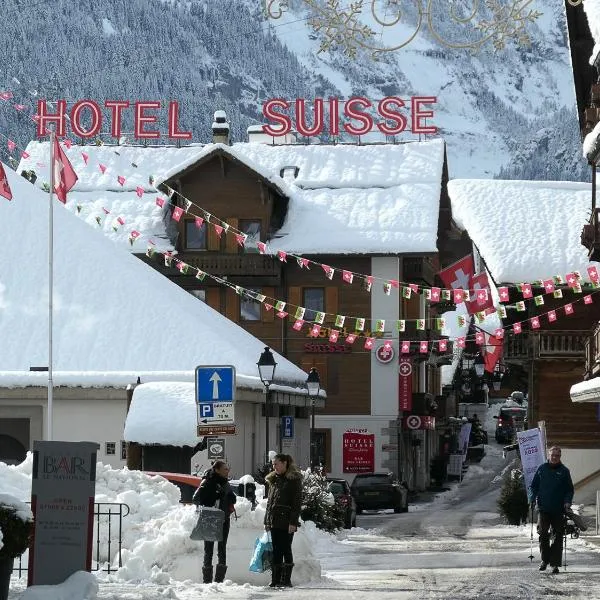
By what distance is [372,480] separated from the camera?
1982 inches

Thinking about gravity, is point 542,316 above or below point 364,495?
above

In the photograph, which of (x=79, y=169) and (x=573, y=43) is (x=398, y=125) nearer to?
(x=79, y=169)

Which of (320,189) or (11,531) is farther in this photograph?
(320,189)

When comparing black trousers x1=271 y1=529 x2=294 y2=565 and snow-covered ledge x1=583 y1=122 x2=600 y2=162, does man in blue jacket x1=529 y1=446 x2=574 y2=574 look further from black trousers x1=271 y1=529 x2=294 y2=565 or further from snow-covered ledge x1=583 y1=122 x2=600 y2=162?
snow-covered ledge x1=583 y1=122 x2=600 y2=162

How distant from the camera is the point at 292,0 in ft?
56.1

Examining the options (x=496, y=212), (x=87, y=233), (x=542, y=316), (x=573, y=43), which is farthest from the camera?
(x=496, y=212)

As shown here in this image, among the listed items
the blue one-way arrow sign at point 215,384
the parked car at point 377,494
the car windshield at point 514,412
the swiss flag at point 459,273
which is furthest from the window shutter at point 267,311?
the car windshield at point 514,412

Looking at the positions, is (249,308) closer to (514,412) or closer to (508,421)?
(508,421)

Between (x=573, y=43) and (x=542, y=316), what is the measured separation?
586 inches

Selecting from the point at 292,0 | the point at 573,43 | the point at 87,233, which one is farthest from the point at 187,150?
the point at 292,0

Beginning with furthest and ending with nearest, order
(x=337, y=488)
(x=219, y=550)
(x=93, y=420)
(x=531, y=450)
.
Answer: (x=93, y=420) → (x=337, y=488) → (x=531, y=450) → (x=219, y=550)

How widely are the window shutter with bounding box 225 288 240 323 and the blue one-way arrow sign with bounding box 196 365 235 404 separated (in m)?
35.6

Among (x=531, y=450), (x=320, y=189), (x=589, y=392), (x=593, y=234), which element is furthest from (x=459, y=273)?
(x=531, y=450)

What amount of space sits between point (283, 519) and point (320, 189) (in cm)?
4363
